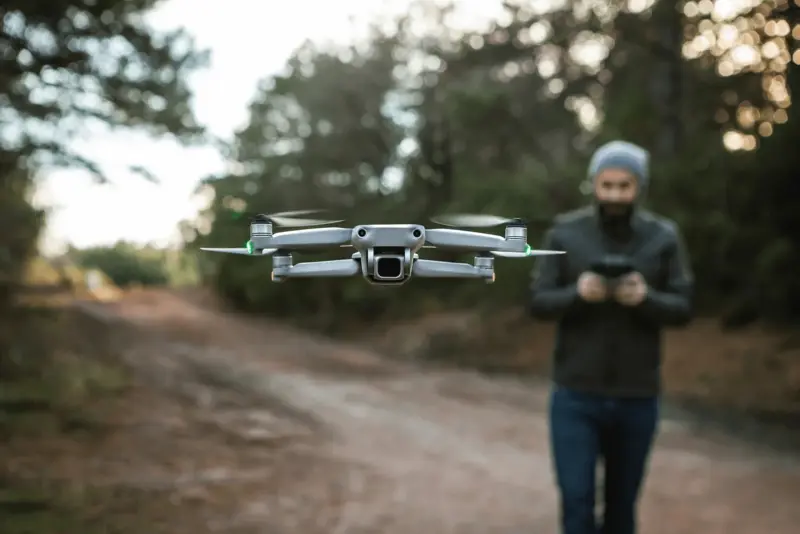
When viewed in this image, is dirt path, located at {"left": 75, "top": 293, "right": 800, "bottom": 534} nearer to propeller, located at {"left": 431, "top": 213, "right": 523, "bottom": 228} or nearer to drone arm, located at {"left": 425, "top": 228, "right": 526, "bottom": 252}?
propeller, located at {"left": 431, "top": 213, "right": 523, "bottom": 228}

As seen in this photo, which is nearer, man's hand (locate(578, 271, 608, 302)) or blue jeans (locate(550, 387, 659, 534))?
man's hand (locate(578, 271, 608, 302))

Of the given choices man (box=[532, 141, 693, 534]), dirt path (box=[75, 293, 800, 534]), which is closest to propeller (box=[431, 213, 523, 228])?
dirt path (box=[75, 293, 800, 534])

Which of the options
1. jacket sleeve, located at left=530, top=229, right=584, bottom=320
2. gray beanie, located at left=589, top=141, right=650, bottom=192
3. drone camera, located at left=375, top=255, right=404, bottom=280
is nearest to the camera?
drone camera, located at left=375, top=255, right=404, bottom=280

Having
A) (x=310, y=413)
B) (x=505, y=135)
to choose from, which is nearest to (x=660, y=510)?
(x=310, y=413)

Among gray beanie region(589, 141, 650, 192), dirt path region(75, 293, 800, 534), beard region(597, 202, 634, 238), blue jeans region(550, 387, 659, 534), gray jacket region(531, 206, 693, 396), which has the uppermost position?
gray beanie region(589, 141, 650, 192)

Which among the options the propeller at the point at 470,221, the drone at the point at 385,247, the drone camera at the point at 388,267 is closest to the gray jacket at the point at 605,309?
the propeller at the point at 470,221

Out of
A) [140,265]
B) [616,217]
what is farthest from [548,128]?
[140,265]

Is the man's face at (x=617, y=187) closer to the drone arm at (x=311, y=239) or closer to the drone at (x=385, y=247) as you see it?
the drone at (x=385, y=247)
